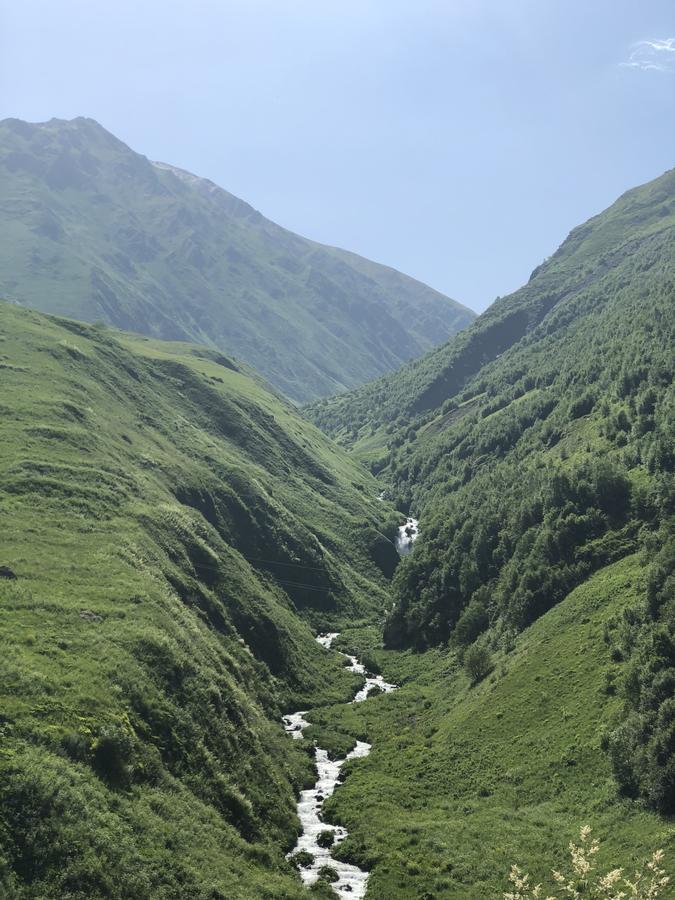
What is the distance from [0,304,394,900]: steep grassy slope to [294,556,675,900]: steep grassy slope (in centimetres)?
842

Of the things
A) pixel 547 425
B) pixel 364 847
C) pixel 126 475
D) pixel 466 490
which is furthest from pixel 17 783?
pixel 547 425

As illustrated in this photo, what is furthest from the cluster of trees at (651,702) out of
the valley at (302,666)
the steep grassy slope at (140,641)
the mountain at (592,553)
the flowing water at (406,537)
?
the flowing water at (406,537)

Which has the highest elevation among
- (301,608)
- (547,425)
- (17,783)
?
(547,425)

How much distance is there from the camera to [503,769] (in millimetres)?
66188

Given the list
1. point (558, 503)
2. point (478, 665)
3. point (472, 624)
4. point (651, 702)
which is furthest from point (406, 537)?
point (651, 702)

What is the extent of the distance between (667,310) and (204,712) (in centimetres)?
16713

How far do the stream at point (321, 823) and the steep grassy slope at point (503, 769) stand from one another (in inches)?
48.5

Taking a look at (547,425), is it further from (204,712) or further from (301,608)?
(204,712)

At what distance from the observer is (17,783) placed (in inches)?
1423

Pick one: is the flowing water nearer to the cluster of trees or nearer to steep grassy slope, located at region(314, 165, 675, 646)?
steep grassy slope, located at region(314, 165, 675, 646)

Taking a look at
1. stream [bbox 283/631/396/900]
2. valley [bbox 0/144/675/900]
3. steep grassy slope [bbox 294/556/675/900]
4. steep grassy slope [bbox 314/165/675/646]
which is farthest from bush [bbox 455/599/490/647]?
stream [bbox 283/631/396/900]

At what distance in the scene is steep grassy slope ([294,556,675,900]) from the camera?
50.7 meters

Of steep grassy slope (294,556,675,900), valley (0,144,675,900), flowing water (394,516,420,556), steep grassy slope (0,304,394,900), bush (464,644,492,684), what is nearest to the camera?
steep grassy slope (0,304,394,900)

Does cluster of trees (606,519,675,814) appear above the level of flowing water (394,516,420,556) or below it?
above
